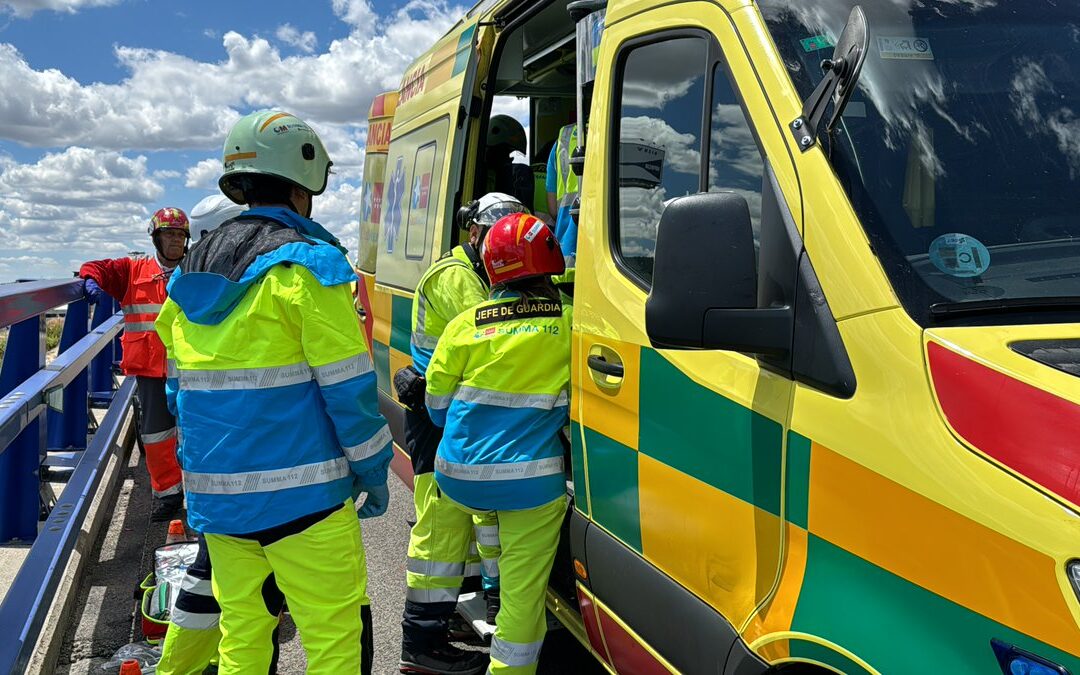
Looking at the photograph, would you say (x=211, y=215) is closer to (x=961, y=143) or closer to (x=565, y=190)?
(x=565, y=190)

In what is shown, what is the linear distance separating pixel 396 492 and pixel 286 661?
7.68 feet

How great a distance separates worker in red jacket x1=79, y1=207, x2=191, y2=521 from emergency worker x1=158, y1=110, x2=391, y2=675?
3.03 metres

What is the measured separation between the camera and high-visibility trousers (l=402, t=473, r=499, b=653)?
11.7ft

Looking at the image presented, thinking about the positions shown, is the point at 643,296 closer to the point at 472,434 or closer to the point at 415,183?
the point at 472,434

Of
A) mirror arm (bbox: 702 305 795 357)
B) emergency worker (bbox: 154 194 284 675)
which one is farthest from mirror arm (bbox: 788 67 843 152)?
emergency worker (bbox: 154 194 284 675)

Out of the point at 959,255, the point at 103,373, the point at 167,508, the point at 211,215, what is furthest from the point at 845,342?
the point at 103,373

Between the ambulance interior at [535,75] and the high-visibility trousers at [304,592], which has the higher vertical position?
the ambulance interior at [535,75]

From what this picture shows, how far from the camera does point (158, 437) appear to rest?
5.57 meters

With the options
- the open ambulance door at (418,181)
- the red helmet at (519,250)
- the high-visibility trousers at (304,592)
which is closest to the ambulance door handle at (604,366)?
the red helmet at (519,250)

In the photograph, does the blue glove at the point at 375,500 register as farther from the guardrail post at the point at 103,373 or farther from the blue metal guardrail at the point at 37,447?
the guardrail post at the point at 103,373

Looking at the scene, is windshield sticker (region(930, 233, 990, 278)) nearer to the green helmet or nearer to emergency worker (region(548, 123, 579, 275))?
emergency worker (region(548, 123, 579, 275))

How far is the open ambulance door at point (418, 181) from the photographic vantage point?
4469mm

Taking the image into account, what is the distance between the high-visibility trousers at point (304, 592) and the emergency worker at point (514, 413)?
529mm

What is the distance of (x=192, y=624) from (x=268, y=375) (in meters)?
1.01
